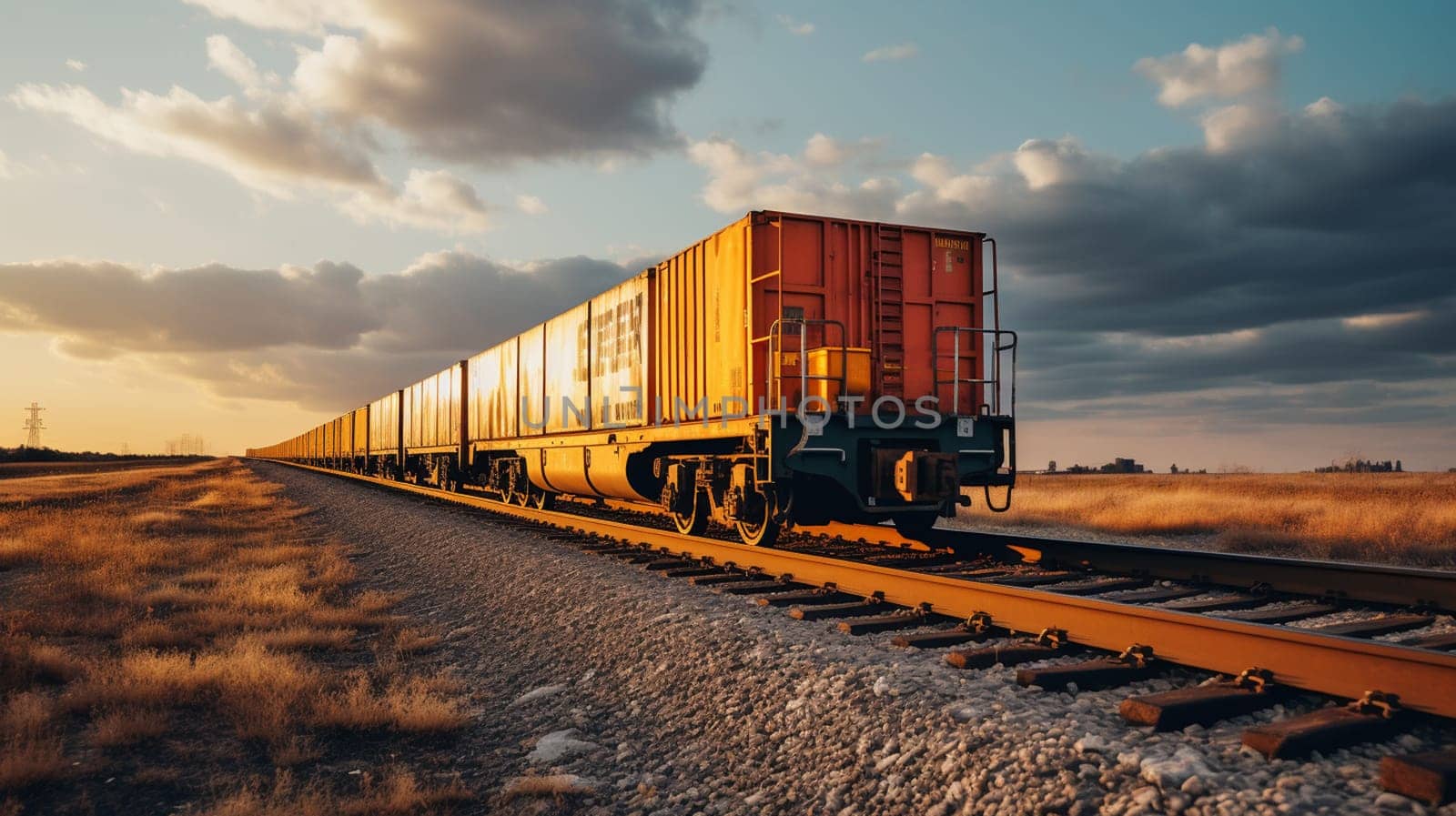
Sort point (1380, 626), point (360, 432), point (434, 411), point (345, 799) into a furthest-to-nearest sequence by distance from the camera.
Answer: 1. point (360, 432)
2. point (434, 411)
3. point (1380, 626)
4. point (345, 799)

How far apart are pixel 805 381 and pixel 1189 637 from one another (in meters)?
4.75

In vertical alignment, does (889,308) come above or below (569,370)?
above

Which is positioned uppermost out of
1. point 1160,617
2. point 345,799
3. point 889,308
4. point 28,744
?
point 889,308

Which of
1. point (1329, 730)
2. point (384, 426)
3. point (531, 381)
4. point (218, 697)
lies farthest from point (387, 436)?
point (1329, 730)

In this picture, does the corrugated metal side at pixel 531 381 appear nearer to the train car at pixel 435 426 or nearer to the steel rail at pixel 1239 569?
the train car at pixel 435 426

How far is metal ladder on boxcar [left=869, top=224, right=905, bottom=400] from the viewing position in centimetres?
1037

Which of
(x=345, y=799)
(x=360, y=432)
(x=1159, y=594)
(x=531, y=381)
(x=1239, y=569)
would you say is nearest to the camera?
(x=345, y=799)

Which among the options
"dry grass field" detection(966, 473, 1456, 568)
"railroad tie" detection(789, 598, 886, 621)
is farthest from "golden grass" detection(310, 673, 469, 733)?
"dry grass field" detection(966, 473, 1456, 568)

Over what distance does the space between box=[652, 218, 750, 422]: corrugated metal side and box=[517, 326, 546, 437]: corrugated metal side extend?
580 centimetres

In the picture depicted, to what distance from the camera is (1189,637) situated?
193 inches

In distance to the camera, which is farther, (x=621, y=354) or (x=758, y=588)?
(x=621, y=354)

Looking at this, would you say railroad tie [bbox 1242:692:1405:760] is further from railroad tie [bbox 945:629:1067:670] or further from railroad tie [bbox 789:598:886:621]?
railroad tie [bbox 789:598:886:621]

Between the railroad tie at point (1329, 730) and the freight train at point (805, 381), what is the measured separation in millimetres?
5339

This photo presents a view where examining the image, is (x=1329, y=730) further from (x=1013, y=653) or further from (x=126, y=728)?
(x=126, y=728)
